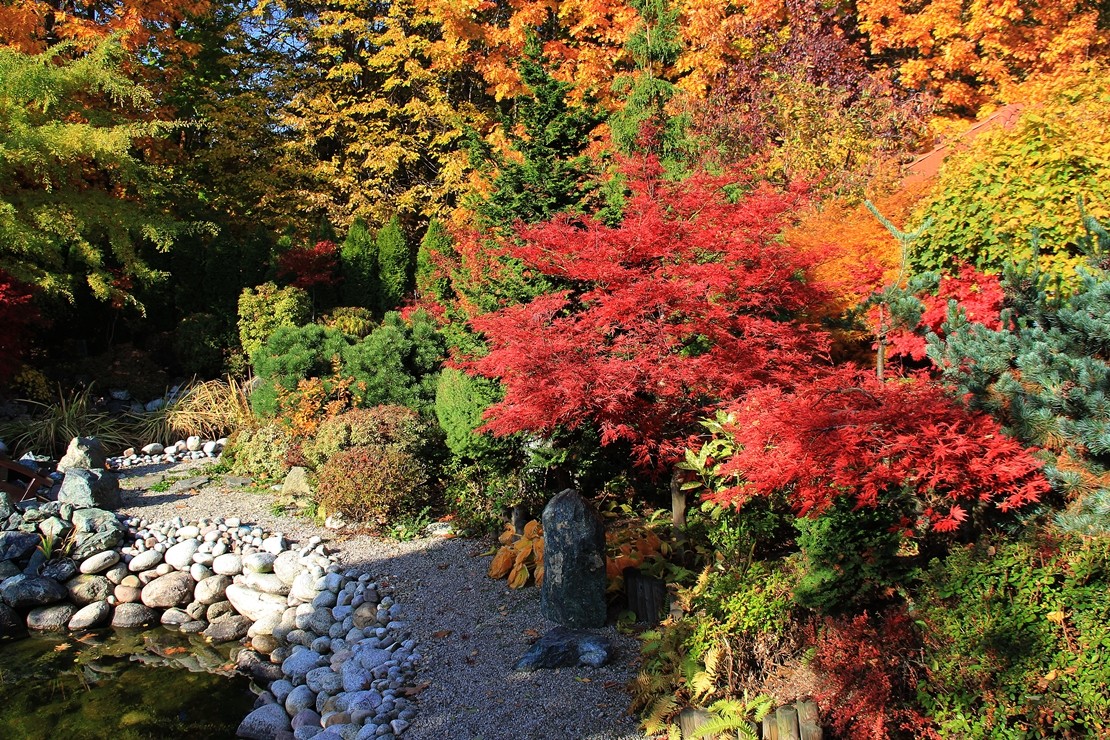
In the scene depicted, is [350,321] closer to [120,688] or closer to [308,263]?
[308,263]

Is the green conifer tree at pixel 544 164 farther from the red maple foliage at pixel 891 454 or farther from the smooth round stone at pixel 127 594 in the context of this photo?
the smooth round stone at pixel 127 594

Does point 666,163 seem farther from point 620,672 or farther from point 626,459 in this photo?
point 620,672

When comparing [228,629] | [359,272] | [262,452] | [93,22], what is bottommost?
[228,629]

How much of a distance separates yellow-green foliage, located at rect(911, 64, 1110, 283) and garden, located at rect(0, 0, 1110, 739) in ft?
0.11

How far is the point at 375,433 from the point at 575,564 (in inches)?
148

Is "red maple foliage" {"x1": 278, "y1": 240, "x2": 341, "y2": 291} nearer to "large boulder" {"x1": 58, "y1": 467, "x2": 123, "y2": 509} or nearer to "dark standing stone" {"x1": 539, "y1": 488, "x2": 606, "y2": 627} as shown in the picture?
"large boulder" {"x1": 58, "y1": 467, "x2": 123, "y2": 509}

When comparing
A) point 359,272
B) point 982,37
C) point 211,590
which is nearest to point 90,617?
point 211,590

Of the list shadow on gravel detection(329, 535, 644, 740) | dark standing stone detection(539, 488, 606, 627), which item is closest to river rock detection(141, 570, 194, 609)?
shadow on gravel detection(329, 535, 644, 740)

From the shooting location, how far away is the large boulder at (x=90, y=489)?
8250mm

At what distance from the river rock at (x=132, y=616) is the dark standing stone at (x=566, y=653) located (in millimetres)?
4017

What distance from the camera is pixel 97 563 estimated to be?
7.48 m

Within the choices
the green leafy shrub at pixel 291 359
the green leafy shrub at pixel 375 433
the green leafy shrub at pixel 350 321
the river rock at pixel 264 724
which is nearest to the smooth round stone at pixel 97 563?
the green leafy shrub at pixel 375 433

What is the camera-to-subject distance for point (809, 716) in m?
3.99

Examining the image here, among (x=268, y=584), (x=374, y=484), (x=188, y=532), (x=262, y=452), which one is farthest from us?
(x=262, y=452)
